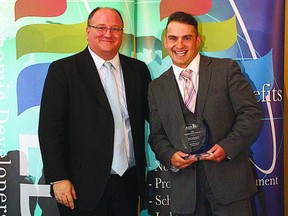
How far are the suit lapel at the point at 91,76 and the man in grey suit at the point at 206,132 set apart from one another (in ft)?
1.03

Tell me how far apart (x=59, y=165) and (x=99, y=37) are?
71 centimetres

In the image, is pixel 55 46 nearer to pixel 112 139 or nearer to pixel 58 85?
pixel 58 85

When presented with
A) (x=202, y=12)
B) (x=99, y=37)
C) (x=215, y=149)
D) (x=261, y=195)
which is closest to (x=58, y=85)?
(x=99, y=37)

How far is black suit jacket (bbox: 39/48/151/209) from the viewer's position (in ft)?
7.22

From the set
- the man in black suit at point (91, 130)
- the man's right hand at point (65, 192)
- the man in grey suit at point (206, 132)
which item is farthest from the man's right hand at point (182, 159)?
the man's right hand at point (65, 192)

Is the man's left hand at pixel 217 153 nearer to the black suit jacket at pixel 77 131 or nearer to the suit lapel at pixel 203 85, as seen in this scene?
the suit lapel at pixel 203 85

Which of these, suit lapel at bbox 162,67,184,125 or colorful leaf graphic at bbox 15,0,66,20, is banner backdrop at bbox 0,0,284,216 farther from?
suit lapel at bbox 162,67,184,125

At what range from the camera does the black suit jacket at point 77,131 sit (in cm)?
220

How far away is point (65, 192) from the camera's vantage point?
219cm

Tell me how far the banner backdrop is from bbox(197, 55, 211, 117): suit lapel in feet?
2.10

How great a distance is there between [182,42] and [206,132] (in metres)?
0.49

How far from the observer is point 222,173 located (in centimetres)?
214

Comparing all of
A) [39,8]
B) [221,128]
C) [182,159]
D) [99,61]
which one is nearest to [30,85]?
[39,8]

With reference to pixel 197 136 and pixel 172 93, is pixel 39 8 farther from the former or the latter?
pixel 197 136
